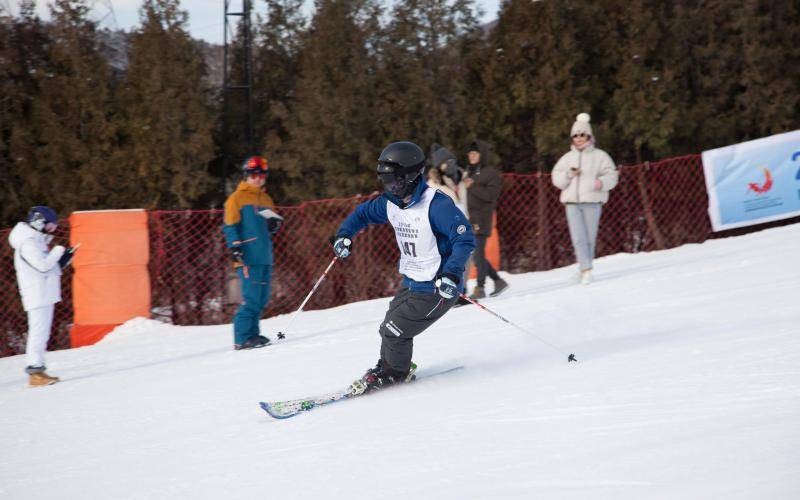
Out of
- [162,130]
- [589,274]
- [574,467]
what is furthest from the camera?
[162,130]

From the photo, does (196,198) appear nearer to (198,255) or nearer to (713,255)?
(198,255)

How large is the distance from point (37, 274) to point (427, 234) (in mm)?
3295

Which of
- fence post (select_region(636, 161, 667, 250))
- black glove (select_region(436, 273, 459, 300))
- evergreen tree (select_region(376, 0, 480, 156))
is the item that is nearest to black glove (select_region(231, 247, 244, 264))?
black glove (select_region(436, 273, 459, 300))

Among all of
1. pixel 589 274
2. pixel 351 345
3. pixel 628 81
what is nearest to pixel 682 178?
pixel 628 81

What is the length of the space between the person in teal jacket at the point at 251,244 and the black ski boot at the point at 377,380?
7.43ft

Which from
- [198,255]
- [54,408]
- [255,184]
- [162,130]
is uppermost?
[162,130]

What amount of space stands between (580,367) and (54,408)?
11.3 feet

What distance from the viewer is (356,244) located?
9.57 metres

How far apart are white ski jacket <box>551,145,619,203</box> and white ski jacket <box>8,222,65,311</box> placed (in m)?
4.62

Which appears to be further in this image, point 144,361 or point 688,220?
point 688,220

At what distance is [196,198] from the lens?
33.1ft

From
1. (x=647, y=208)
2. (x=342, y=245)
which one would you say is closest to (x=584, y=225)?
(x=647, y=208)

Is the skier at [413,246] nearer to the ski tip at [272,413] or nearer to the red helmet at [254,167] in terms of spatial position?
the ski tip at [272,413]

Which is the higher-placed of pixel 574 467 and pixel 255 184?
pixel 255 184
